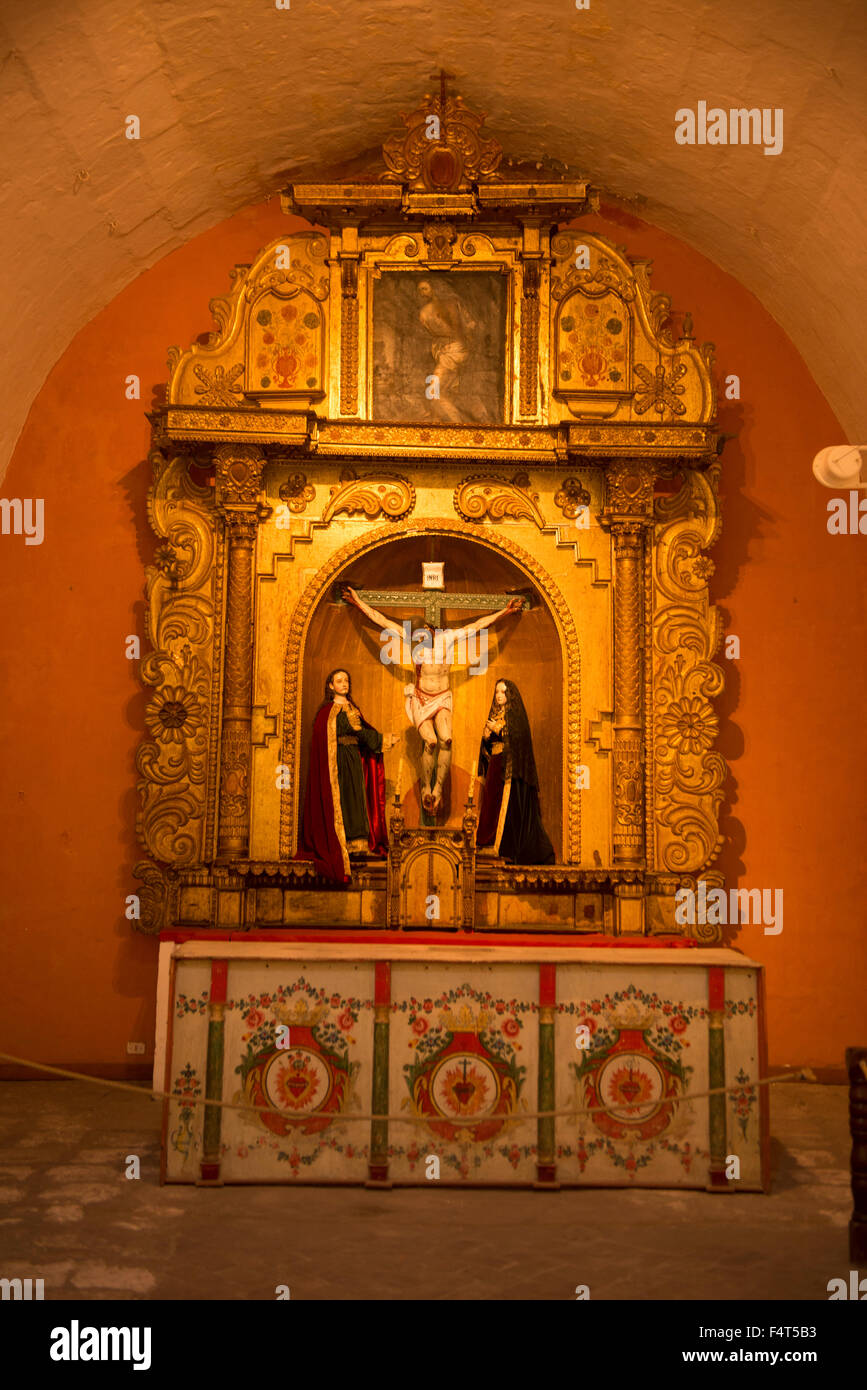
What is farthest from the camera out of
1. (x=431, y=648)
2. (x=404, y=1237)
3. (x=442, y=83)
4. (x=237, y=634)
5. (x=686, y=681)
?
(x=431, y=648)

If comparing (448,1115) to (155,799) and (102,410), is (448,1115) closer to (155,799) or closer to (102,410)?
(155,799)

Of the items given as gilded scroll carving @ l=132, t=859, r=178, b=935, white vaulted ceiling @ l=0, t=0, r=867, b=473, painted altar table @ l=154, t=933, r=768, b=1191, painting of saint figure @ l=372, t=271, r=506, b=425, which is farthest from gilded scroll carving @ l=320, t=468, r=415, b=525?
painted altar table @ l=154, t=933, r=768, b=1191

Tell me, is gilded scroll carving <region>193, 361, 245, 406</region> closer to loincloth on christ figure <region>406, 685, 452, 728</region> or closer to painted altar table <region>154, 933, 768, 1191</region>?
loincloth on christ figure <region>406, 685, 452, 728</region>

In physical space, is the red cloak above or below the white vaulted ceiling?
below

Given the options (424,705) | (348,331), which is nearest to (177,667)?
(424,705)

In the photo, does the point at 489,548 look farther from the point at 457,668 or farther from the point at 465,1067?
the point at 465,1067

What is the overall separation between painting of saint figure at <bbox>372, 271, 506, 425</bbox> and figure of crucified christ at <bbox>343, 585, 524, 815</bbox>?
1.21 m

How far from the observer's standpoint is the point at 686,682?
811cm

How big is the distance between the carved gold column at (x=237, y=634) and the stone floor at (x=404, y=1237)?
2036 mm

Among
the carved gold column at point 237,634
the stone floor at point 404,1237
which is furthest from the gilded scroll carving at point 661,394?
the stone floor at point 404,1237

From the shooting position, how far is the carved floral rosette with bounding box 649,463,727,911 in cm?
798

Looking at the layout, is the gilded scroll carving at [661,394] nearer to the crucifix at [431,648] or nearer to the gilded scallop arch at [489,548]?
the gilded scallop arch at [489,548]

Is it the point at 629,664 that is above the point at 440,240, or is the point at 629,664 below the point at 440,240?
below

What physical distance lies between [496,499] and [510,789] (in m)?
1.78
